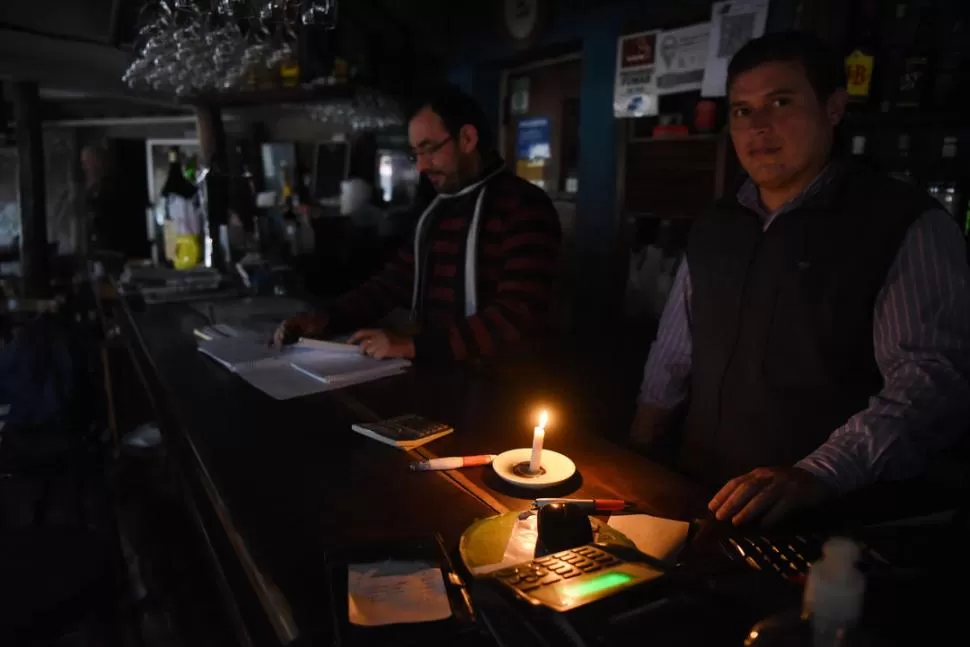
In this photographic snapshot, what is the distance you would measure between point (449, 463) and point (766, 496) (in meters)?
0.50

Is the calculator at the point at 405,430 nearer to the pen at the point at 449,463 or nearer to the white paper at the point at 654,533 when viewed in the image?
the pen at the point at 449,463

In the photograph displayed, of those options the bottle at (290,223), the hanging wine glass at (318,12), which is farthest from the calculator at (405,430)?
the bottle at (290,223)

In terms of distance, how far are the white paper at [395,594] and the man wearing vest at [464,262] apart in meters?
1.09

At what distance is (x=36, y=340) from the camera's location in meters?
2.58

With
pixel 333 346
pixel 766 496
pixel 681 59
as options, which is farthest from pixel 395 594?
pixel 681 59

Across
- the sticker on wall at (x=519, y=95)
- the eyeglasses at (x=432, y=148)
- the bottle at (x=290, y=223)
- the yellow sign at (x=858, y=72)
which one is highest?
the sticker on wall at (x=519, y=95)

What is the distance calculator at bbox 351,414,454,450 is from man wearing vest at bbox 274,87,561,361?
53 centimetres

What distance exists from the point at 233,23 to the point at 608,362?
231cm

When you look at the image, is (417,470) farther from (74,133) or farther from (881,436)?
(74,133)

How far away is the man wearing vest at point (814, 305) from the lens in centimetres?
131

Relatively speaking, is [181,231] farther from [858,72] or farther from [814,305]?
[814,305]

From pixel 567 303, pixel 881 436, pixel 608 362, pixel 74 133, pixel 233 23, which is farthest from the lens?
pixel 74 133

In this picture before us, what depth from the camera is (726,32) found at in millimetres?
3004

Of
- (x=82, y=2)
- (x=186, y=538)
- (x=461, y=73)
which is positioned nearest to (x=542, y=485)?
(x=186, y=538)
